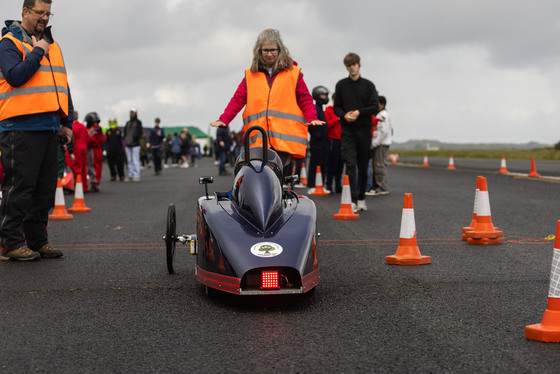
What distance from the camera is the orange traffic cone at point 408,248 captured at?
256 inches

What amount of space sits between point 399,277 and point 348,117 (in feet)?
15.8

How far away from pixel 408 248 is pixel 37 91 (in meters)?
3.60

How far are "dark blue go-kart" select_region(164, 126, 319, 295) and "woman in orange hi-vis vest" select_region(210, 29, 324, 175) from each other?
127 cm

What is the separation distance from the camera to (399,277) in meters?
5.87

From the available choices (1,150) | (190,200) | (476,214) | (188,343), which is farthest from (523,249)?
(190,200)

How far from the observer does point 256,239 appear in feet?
16.0

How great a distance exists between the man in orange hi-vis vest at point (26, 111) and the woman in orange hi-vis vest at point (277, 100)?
59.9 inches

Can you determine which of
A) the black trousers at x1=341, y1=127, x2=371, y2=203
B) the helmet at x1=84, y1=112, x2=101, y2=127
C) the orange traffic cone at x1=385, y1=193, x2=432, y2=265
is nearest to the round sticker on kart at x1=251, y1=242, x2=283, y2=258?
the orange traffic cone at x1=385, y1=193, x2=432, y2=265

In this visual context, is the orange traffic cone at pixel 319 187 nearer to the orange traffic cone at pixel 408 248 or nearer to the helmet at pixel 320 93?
the helmet at pixel 320 93

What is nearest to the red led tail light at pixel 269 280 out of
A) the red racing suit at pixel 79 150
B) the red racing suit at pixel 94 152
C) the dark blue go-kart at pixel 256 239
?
the dark blue go-kart at pixel 256 239

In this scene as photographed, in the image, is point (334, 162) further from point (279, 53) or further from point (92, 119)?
point (279, 53)

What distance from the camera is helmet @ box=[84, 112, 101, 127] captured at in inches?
699

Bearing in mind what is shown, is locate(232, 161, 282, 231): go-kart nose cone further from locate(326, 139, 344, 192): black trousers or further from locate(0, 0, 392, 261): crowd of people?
locate(326, 139, 344, 192): black trousers

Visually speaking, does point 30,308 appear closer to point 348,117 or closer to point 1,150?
point 1,150
